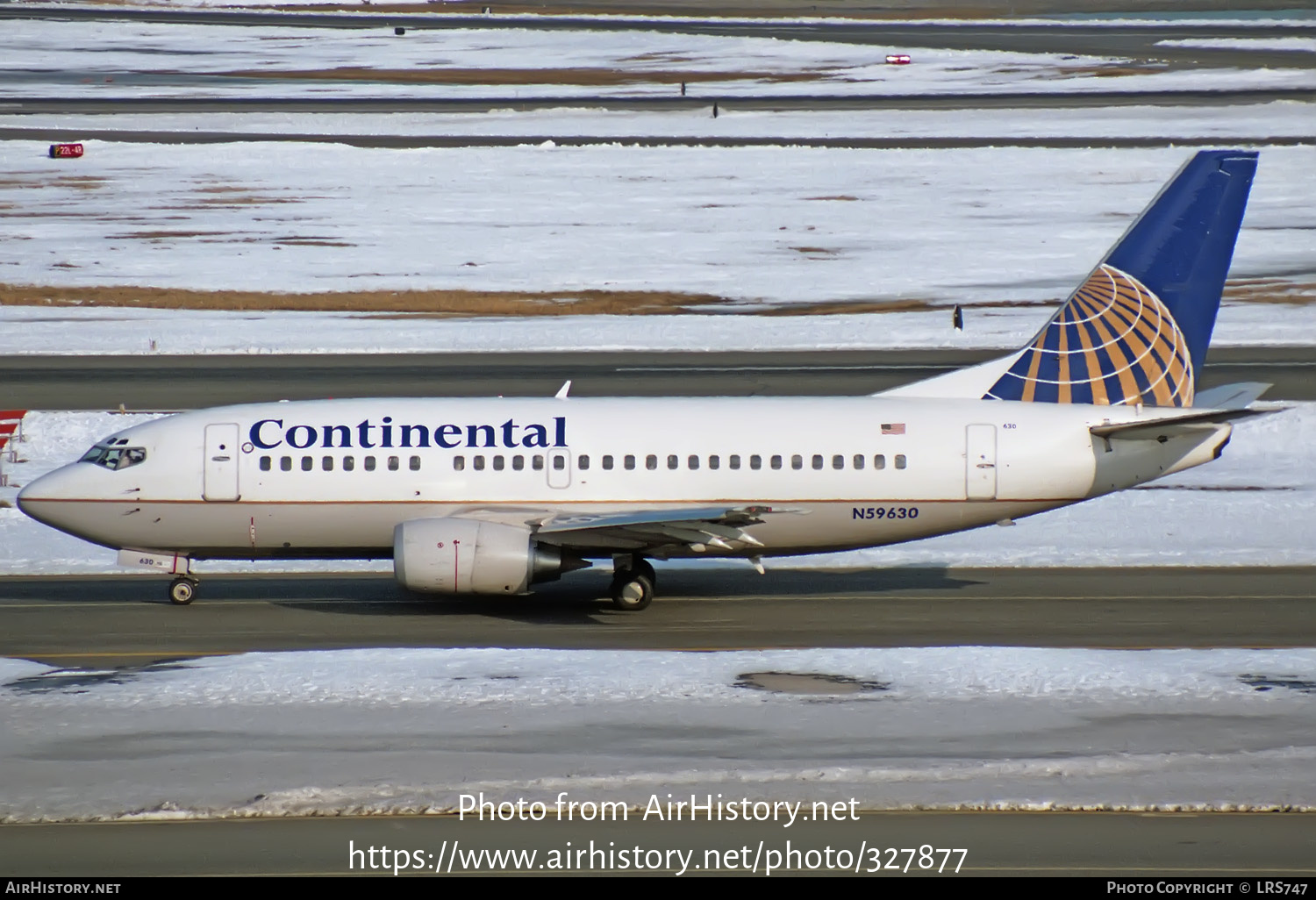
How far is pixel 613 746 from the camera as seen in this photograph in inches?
768

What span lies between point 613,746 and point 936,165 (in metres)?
63.9

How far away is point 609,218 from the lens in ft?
232

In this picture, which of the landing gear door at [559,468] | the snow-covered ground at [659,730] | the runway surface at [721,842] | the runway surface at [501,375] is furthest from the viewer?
the runway surface at [501,375]

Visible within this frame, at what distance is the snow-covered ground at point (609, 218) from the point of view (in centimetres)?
6138

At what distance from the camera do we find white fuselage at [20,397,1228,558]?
28.4 metres

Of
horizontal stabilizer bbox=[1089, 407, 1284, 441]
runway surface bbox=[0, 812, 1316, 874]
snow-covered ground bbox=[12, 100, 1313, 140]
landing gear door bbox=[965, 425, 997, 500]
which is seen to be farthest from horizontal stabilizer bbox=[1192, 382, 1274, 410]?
snow-covered ground bbox=[12, 100, 1313, 140]

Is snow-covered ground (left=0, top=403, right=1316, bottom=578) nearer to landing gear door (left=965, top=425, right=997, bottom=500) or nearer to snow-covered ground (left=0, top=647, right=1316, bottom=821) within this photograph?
landing gear door (left=965, top=425, right=997, bottom=500)

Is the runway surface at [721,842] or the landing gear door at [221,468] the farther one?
the landing gear door at [221,468]

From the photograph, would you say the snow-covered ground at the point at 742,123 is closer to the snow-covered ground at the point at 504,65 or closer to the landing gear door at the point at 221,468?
the snow-covered ground at the point at 504,65

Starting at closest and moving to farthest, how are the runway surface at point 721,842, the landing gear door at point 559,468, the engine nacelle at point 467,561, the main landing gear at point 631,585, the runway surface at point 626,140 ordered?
the runway surface at point 721,842 < the engine nacelle at point 467,561 < the main landing gear at point 631,585 < the landing gear door at point 559,468 < the runway surface at point 626,140

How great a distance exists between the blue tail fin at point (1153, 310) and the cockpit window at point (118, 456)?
15364 millimetres

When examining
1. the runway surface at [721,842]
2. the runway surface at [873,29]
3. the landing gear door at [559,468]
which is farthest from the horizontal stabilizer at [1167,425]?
the runway surface at [873,29]
